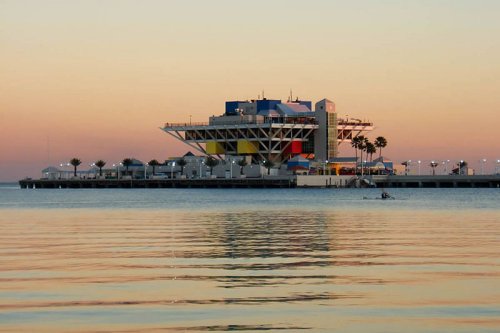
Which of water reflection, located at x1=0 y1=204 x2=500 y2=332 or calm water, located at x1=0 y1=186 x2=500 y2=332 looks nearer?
calm water, located at x1=0 y1=186 x2=500 y2=332

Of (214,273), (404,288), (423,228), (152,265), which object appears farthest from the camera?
(423,228)

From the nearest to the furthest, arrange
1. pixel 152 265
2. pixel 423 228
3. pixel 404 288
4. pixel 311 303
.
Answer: pixel 311 303 < pixel 404 288 < pixel 152 265 < pixel 423 228

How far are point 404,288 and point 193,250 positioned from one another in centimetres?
1456

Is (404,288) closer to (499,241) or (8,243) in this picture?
(499,241)

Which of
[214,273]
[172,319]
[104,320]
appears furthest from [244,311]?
[214,273]

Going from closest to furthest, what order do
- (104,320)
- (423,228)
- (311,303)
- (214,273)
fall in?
(104,320)
(311,303)
(214,273)
(423,228)

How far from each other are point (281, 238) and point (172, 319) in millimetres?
26089

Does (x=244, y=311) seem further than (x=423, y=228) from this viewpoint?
No

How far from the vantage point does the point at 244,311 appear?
21.5 metres

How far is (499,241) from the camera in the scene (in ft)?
141

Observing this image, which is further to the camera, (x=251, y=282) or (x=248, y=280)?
(x=248, y=280)

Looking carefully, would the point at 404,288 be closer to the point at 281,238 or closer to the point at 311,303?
the point at 311,303

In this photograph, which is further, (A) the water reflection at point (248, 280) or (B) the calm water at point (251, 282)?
(A) the water reflection at point (248, 280)

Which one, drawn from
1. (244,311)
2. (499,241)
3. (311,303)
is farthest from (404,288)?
(499,241)
